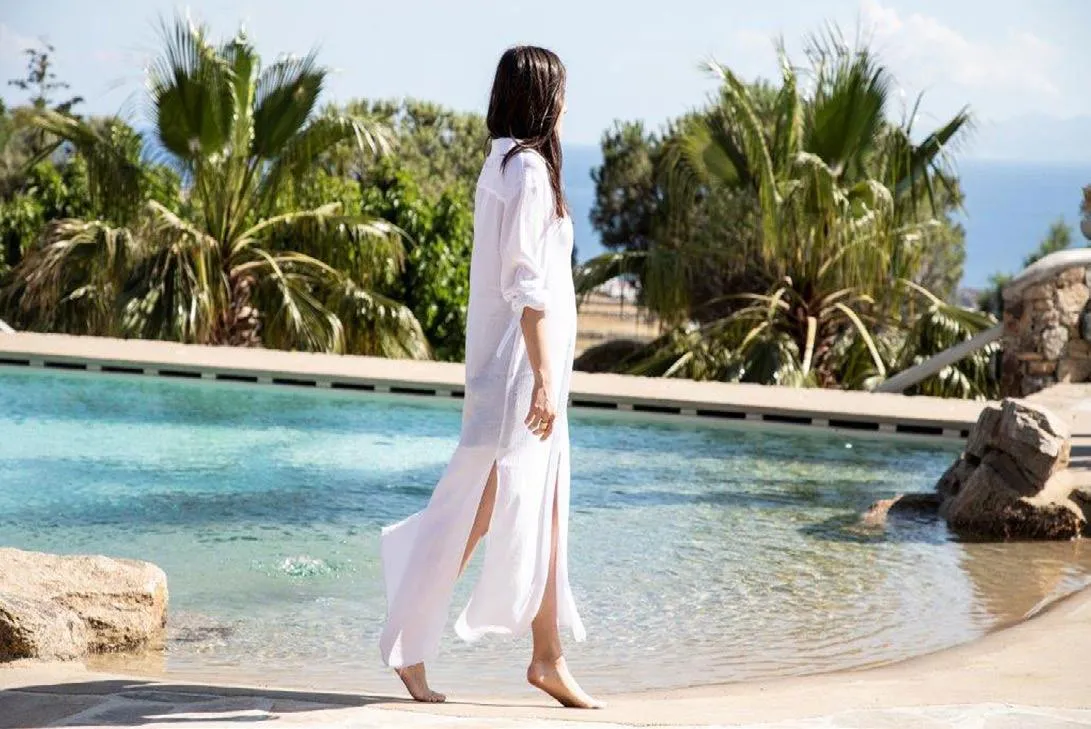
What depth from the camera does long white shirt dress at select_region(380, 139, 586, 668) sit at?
11.0 feet

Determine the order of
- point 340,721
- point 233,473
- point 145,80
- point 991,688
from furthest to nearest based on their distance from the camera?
point 145,80, point 233,473, point 991,688, point 340,721

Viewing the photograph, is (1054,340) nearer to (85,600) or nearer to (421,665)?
(85,600)

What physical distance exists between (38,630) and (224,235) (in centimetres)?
985

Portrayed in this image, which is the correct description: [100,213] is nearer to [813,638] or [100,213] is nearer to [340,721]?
[813,638]

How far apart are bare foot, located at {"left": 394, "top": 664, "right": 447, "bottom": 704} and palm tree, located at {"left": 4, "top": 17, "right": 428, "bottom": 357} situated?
9.92 m

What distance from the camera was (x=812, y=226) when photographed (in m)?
13.5

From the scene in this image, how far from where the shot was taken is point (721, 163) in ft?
46.9

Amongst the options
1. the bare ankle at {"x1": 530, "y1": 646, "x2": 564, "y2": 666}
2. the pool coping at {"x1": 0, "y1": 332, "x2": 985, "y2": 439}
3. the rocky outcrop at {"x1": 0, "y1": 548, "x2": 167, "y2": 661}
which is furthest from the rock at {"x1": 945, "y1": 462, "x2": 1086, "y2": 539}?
the bare ankle at {"x1": 530, "y1": 646, "x2": 564, "y2": 666}

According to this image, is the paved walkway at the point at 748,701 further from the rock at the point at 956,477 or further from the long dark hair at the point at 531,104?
the rock at the point at 956,477

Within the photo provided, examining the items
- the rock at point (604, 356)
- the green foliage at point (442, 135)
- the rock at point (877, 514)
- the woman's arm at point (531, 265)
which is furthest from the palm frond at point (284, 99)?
the green foliage at point (442, 135)

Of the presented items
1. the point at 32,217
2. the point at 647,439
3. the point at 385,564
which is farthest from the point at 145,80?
the point at 385,564

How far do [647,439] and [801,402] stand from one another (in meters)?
1.41

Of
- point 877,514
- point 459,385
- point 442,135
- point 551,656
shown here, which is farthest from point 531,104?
point 442,135

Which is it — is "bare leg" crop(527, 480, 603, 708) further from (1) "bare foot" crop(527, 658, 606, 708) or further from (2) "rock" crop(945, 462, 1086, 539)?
(2) "rock" crop(945, 462, 1086, 539)
